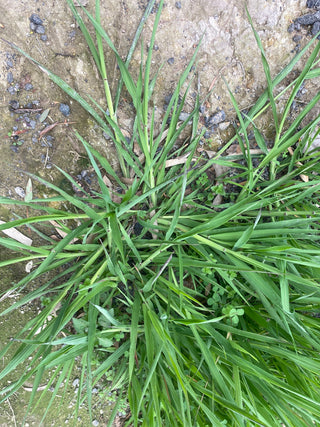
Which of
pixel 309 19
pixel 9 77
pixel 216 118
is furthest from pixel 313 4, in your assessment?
pixel 9 77

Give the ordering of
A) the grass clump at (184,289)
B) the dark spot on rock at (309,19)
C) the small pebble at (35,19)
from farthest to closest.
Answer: the dark spot on rock at (309,19) < the small pebble at (35,19) < the grass clump at (184,289)

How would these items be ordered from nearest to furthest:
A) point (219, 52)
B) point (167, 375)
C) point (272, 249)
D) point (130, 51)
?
1. point (272, 249)
2. point (167, 375)
3. point (130, 51)
4. point (219, 52)

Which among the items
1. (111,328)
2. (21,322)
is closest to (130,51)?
(111,328)

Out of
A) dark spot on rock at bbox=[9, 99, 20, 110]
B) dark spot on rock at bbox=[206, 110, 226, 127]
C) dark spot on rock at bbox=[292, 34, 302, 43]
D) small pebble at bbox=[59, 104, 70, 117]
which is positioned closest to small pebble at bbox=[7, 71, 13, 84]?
dark spot on rock at bbox=[9, 99, 20, 110]

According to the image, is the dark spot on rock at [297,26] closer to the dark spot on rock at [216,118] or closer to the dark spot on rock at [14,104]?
the dark spot on rock at [216,118]

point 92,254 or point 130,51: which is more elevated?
point 130,51

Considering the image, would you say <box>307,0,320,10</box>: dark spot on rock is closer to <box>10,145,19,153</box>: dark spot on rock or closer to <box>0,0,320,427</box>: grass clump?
<box>0,0,320,427</box>: grass clump

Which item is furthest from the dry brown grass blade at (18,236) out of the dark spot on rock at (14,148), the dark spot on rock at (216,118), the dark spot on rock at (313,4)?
the dark spot on rock at (313,4)

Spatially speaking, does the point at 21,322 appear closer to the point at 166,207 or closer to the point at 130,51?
the point at 166,207
